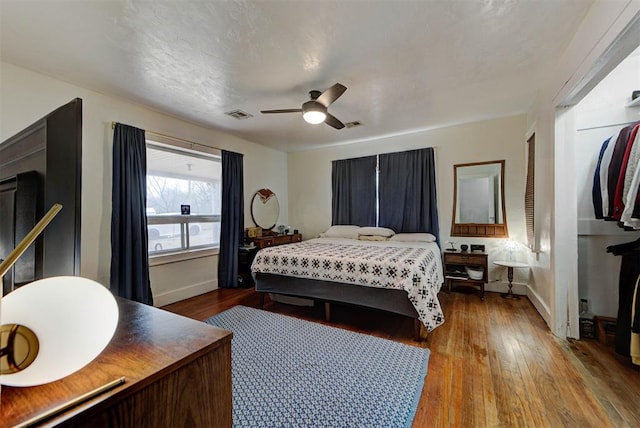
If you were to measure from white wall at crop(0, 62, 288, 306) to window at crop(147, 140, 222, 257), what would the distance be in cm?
23

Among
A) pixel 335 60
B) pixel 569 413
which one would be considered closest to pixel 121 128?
pixel 335 60

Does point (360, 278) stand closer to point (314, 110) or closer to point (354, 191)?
point (314, 110)

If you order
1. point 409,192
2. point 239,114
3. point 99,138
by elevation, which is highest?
point 239,114

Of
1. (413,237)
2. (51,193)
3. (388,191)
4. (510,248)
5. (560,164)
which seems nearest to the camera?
(51,193)

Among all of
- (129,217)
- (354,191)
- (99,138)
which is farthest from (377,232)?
(99,138)

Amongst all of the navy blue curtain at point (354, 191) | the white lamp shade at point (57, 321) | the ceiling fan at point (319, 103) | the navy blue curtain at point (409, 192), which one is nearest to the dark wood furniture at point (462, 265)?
the navy blue curtain at point (409, 192)

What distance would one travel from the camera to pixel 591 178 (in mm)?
2438

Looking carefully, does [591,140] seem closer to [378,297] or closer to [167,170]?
[378,297]

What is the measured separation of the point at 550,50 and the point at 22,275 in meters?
3.55

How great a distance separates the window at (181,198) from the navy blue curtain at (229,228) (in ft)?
0.41

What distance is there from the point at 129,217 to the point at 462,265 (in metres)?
4.34

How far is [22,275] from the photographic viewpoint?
87 centimetres

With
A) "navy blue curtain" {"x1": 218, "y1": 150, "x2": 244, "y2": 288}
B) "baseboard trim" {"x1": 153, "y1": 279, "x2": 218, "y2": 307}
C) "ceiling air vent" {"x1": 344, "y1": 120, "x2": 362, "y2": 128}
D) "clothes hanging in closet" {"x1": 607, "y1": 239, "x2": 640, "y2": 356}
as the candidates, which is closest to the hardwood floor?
"clothes hanging in closet" {"x1": 607, "y1": 239, "x2": 640, "y2": 356}

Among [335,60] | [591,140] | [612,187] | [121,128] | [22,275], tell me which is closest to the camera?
[22,275]
